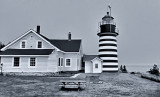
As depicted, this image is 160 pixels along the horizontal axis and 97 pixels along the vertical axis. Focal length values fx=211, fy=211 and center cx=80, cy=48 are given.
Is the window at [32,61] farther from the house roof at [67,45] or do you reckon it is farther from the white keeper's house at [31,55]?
the house roof at [67,45]

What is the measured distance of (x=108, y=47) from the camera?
3288 cm

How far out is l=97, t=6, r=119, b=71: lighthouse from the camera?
3284 cm

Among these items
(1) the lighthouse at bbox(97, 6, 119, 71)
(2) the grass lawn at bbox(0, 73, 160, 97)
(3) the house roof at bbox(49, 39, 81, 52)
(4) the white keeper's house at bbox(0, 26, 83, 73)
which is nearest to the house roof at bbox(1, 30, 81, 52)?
(3) the house roof at bbox(49, 39, 81, 52)

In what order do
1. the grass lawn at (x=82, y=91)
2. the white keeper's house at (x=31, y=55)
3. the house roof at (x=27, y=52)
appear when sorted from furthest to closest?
1. the house roof at (x=27, y=52)
2. the white keeper's house at (x=31, y=55)
3. the grass lawn at (x=82, y=91)

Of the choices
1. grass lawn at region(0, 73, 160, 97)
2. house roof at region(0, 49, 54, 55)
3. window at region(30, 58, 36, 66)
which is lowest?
grass lawn at region(0, 73, 160, 97)

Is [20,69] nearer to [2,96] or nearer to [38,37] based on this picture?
[38,37]

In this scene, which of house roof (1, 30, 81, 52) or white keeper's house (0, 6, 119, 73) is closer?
white keeper's house (0, 6, 119, 73)

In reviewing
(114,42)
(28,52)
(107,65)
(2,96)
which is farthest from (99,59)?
(2,96)

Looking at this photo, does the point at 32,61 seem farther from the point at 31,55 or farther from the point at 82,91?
the point at 82,91

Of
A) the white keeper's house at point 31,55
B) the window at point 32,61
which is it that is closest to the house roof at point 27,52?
the white keeper's house at point 31,55

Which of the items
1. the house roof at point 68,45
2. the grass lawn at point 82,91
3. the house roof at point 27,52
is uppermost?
the house roof at point 68,45

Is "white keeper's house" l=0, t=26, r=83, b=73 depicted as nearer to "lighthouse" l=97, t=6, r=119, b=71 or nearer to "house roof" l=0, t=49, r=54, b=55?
"house roof" l=0, t=49, r=54, b=55

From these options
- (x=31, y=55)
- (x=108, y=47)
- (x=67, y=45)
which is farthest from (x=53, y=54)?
(x=108, y=47)

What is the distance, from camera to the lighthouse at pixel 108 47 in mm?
32844
